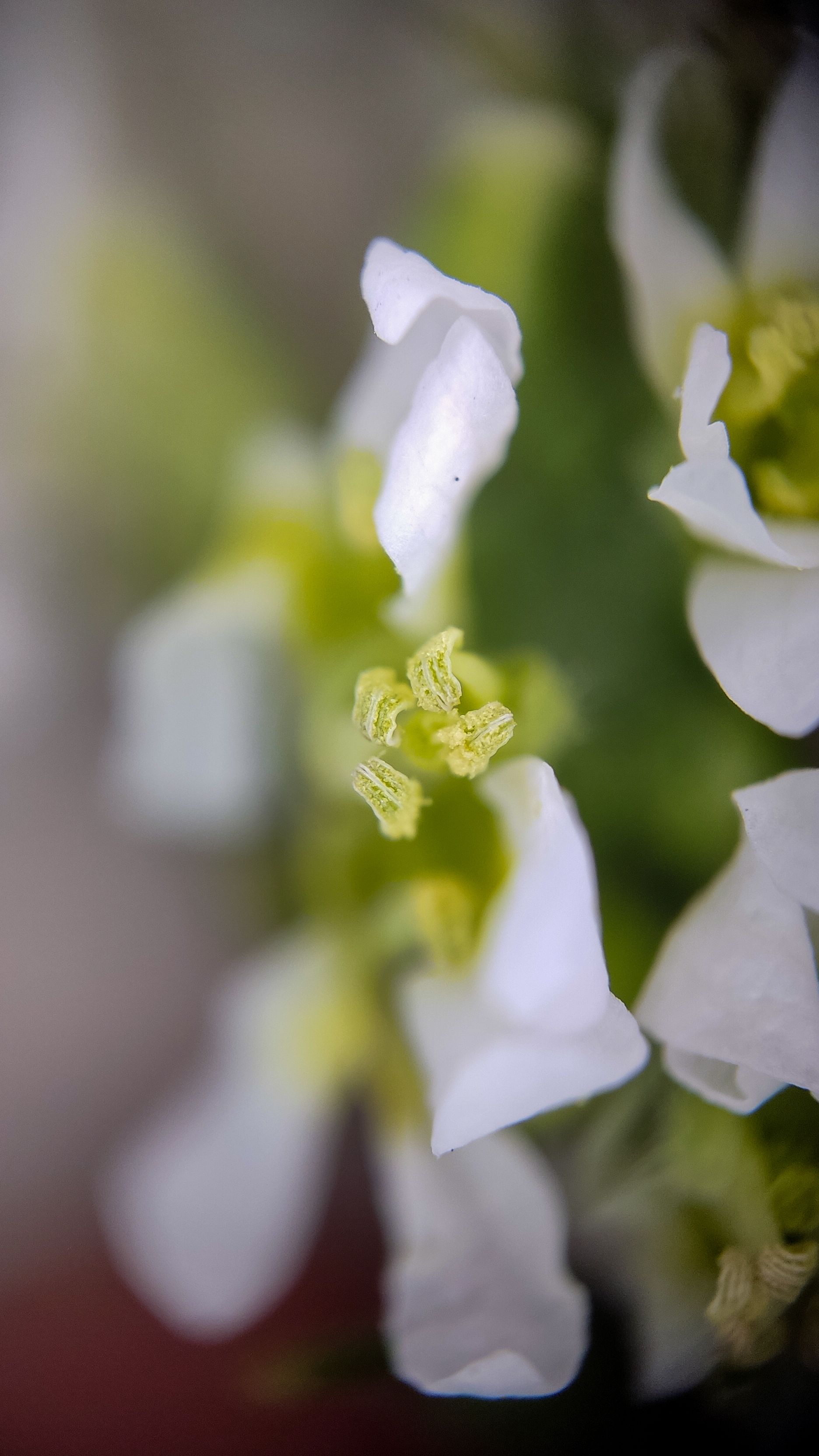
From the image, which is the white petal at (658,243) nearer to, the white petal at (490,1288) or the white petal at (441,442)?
the white petal at (441,442)

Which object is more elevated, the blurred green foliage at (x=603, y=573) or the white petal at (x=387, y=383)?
the white petal at (x=387, y=383)

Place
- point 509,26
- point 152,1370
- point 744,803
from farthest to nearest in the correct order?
point 152,1370, point 509,26, point 744,803

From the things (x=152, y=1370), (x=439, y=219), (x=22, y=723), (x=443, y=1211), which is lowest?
(x=152, y=1370)

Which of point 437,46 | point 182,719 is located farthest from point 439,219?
point 182,719

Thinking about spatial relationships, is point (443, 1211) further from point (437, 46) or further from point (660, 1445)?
point (437, 46)

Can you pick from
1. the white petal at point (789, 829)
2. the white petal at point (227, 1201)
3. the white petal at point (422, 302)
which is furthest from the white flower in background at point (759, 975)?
the white petal at point (227, 1201)
